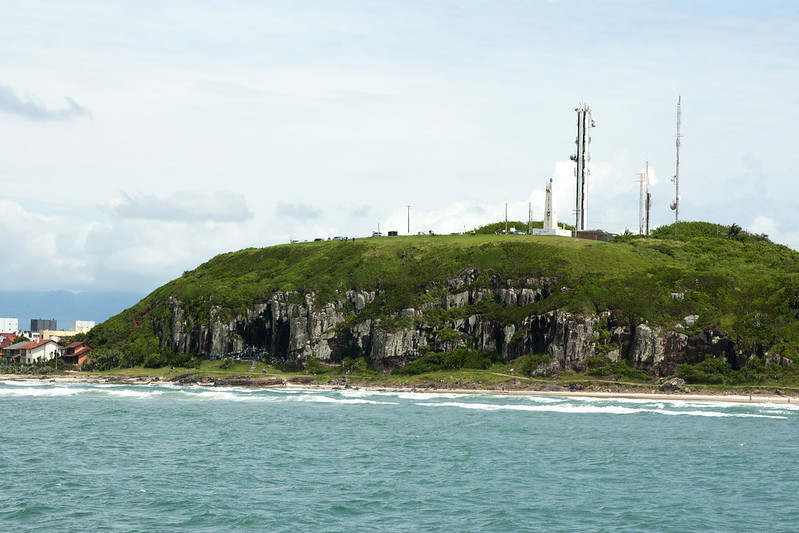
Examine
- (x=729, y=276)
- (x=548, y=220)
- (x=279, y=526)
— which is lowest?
(x=279, y=526)

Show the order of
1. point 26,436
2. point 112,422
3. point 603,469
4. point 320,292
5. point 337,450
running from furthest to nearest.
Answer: point 320,292
point 112,422
point 26,436
point 337,450
point 603,469

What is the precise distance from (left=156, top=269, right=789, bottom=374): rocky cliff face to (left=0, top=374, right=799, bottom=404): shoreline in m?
10.6

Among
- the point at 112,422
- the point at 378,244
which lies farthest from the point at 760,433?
the point at 378,244

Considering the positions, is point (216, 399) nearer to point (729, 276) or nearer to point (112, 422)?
point (112, 422)

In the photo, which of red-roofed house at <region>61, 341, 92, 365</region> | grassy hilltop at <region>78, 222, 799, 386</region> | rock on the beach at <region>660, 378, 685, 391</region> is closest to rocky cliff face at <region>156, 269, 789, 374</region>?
grassy hilltop at <region>78, 222, 799, 386</region>

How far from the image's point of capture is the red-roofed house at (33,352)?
182500mm

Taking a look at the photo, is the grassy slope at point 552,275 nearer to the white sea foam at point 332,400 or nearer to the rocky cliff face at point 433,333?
the rocky cliff face at point 433,333

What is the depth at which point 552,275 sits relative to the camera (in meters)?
155

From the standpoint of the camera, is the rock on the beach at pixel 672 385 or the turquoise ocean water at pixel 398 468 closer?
the turquoise ocean water at pixel 398 468

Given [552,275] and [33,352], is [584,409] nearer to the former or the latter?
[552,275]

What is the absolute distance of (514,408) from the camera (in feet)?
351

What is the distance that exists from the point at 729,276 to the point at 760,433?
73530mm

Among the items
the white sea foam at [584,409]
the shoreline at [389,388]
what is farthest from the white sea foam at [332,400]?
the shoreline at [389,388]

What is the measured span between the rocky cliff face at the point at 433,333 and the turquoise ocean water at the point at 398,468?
29.6 meters
